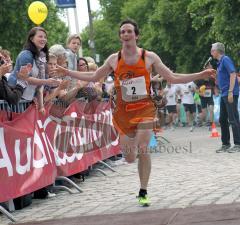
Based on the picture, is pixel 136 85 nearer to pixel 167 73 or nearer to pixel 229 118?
pixel 167 73

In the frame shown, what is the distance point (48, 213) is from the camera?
711cm

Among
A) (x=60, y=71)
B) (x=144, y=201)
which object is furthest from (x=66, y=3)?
(x=144, y=201)

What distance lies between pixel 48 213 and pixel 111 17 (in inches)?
Result: 2285

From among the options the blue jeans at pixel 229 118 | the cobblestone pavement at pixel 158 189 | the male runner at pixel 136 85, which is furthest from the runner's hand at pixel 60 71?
the blue jeans at pixel 229 118

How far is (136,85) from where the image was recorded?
23.7 feet

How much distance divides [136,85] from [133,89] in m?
0.06

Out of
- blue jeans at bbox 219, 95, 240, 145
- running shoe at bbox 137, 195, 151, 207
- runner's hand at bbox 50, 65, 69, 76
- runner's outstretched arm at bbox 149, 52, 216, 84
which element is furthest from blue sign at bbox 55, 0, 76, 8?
running shoe at bbox 137, 195, 151, 207

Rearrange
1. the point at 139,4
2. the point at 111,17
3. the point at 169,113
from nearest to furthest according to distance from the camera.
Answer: the point at 169,113 → the point at 139,4 → the point at 111,17

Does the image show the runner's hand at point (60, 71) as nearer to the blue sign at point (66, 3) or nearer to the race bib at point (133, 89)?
the race bib at point (133, 89)

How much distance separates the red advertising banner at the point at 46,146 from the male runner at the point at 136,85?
3.70ft

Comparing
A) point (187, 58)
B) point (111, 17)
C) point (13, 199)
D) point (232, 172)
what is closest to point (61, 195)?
point (13, 199)

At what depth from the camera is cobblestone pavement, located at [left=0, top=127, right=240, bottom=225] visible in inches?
276

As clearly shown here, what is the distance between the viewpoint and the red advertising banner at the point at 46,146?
277 inches

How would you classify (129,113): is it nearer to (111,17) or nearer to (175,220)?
(175,220)
